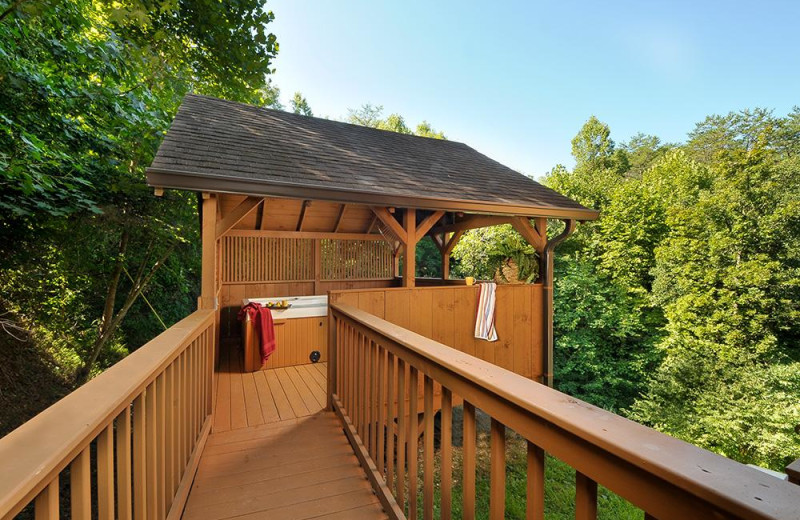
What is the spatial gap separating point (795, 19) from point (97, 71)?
2367cm

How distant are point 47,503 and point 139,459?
665 millimetres

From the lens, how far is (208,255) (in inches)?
135

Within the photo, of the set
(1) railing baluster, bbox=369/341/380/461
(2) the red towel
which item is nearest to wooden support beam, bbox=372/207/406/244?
(2) the red towel

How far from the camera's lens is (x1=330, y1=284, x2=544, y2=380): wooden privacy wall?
4.00m

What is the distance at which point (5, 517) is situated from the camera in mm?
569

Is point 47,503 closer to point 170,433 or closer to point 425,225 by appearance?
point 170,433

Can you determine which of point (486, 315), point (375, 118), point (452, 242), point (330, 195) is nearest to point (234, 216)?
point (330, 195)

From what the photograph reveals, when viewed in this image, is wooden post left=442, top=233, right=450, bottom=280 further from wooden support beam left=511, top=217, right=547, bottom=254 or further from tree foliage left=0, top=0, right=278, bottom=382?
tree foliage left=0, top=0, right=278, bottom=382

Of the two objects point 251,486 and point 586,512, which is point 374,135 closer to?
point 251,486

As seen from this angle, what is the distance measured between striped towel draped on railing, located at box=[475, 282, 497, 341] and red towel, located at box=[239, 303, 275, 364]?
2817 mm

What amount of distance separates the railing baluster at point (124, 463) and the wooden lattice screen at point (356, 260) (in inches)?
249

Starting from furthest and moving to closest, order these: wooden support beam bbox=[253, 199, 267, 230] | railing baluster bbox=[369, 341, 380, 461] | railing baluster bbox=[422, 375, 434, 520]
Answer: wooden support beam bbox=[253, 199, 267, 230]
railing baluster bbox=[369, 341, 380, 461]
railing baluster bbox=[422, 375, 434, 520]

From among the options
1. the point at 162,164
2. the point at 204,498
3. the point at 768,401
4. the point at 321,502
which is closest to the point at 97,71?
the point at 162,164

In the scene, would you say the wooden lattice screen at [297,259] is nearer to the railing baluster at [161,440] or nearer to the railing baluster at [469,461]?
the railing baluster at [161,440]
